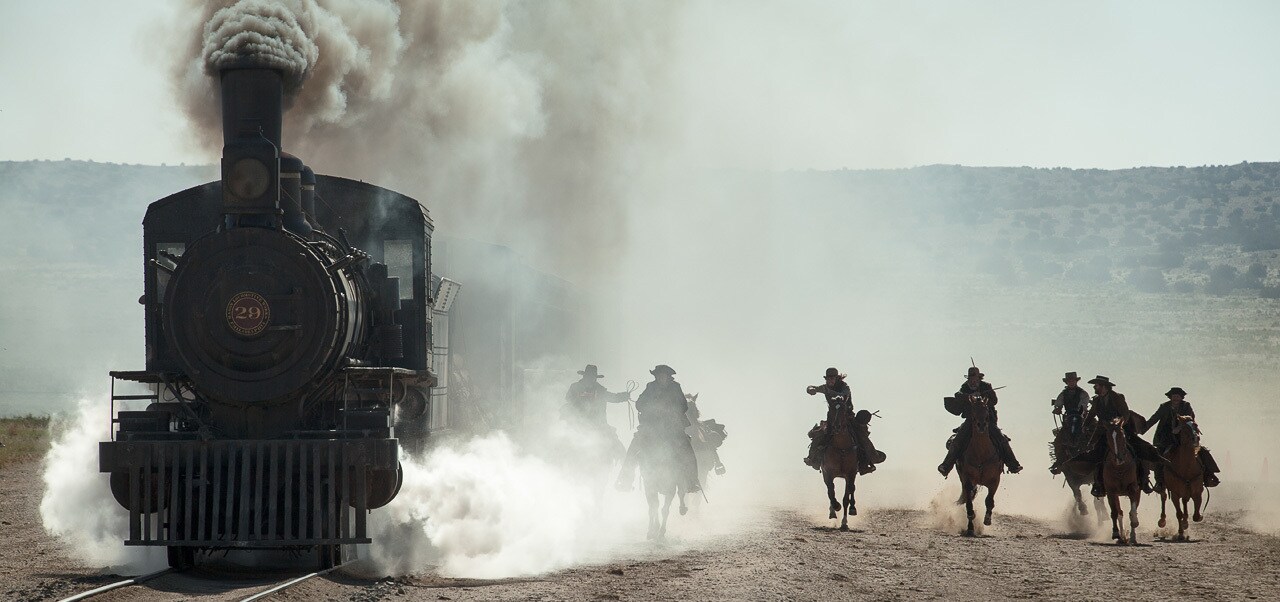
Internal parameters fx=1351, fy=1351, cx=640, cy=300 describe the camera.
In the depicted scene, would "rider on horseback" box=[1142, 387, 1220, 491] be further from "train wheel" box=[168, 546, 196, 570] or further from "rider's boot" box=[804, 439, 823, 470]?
"train wheel" box=[168, 546, 196, 570]

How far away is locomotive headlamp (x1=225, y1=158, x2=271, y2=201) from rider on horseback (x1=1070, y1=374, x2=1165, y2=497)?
9.96 m

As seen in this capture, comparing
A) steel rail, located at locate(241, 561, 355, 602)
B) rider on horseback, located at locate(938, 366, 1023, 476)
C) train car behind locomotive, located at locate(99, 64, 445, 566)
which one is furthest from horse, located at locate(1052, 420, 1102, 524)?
steel rail, located at locate(241, 561, 355, 602)

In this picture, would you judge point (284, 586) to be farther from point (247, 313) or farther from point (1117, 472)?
point (1117, 472)

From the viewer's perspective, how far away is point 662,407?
16.8 metres

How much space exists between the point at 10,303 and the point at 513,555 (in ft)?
226

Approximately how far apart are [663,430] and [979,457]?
3922 mm

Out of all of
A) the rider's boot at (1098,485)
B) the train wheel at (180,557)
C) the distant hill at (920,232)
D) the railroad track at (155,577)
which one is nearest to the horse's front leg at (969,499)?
the rider's boot at (1098,485)

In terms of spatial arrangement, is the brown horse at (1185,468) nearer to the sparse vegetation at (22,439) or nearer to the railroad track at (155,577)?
the railroad track at (155,577)

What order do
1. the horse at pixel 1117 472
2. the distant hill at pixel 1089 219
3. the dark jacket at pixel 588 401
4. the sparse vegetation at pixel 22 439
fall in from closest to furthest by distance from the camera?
the horse at pixel 1117 472 < the dark jacket at pixel 588 401 < the sparse vegetation at pixel 22 439 < the distant hill at pixel 1089 219

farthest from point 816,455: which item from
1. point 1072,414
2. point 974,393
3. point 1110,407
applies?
point 1110,407

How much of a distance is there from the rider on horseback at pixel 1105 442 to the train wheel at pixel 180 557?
1037 centimetres

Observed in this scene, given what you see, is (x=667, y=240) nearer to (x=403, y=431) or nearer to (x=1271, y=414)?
(x=1271, y=414)

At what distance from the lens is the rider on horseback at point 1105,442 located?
16328mm

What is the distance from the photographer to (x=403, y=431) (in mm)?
13312
